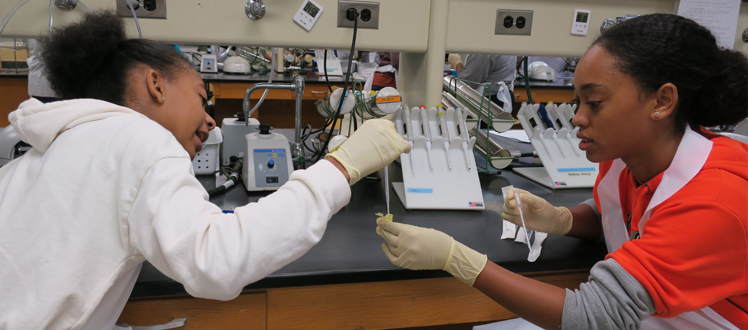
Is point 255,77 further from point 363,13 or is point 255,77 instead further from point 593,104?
point 593,104

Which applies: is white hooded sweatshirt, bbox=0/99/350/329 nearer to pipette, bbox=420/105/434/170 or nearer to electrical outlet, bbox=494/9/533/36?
pipette, bbox=420/105/434/170

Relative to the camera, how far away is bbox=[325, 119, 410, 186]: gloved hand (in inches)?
32.0

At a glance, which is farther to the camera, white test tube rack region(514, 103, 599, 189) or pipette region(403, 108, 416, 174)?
white test tube rack region(514, 103, 599, 189)

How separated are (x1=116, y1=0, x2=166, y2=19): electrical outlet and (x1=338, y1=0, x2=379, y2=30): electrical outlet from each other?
509 millimetres

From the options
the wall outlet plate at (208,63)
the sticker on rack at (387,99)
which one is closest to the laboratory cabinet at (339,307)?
the sticker on rack at (387,99)

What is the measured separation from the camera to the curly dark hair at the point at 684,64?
0.81 metres

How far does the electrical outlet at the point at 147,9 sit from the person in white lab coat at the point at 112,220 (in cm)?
67

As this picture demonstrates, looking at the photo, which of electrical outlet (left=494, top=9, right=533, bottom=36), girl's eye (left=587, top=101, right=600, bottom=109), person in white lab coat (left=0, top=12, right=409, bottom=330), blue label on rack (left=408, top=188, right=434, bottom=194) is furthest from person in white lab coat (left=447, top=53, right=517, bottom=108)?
person in white lab coat (left=0, top=12, right=409, bottom=330)

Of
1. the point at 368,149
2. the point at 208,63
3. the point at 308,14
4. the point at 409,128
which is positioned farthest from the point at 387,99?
the point at 208,63

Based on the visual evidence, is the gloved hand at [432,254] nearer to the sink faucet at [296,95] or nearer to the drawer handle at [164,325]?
the drawer handle at [164,325]

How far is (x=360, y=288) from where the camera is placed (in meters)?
0.95

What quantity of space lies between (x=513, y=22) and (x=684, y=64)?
0.77 m

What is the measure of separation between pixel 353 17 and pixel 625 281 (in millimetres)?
1019

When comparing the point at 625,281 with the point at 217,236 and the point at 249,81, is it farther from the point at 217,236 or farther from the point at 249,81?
the point at 249,81
